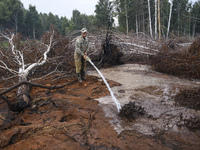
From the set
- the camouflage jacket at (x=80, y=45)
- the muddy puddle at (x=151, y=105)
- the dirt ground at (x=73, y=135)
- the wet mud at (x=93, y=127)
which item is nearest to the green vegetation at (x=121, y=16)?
the camouflage jacket at (x=80, y=45)

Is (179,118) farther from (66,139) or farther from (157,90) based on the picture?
(66,139)

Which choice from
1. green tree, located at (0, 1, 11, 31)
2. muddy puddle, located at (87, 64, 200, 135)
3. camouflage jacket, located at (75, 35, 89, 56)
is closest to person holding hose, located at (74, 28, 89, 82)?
camouflage jacket, located at (75, 35, 89, 56)

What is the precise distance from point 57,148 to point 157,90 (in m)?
3.31

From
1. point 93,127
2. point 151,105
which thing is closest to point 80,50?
point 151,105

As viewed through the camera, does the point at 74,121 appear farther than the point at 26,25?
No

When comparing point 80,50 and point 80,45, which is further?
point 80,45

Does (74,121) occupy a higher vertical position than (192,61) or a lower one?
lower

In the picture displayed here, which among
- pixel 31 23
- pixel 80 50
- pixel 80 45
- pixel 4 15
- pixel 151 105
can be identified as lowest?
pixel 151 105

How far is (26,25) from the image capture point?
39.8 m

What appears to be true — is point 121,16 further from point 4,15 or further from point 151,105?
point 151,105

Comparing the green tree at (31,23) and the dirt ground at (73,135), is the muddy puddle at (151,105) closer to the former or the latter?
the dirt ground at (73,135)

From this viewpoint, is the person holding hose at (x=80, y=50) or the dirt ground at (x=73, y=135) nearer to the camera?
the dirt ground at (x=73, y=135)

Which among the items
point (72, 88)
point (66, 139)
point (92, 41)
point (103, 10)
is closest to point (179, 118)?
point (66, 139)

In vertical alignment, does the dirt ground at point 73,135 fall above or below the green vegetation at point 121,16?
below
